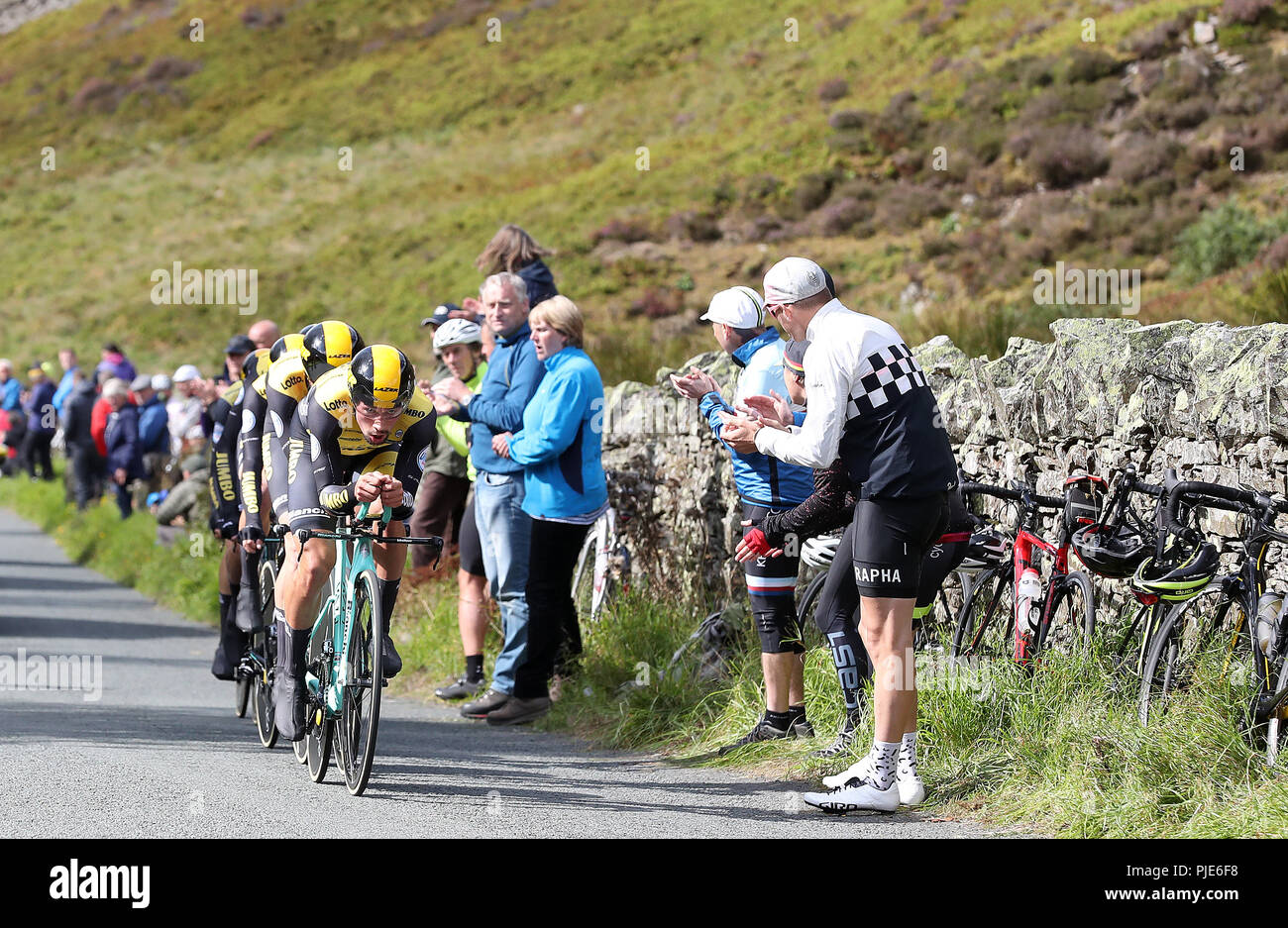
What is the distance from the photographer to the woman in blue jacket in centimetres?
831

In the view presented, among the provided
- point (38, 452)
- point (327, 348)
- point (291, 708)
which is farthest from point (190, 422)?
point (291, 708)

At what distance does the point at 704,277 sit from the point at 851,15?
23.5 metres

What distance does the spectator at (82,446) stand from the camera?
21.1 meters

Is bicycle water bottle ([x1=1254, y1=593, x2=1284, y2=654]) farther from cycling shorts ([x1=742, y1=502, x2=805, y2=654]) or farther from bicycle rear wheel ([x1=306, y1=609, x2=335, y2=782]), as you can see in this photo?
bicycle rear wheel ([x1=306, y1=609, x2=335, y2=782])

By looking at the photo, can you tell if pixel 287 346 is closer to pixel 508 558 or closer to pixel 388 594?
pixel 388 594

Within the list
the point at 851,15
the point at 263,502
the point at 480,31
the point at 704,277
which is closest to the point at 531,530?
the point at 263,502

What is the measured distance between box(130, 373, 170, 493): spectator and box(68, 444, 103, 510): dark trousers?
2.08 m

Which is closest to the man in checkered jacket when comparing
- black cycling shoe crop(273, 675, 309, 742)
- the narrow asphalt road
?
the narrow asphalt road

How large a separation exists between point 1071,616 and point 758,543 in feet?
4.89

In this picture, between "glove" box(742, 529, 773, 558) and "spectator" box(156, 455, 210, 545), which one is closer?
"glove" box(742, 529, 773, 558)

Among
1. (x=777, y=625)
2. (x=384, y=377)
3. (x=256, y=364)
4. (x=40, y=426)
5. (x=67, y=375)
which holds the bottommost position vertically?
(x=777, y=625)

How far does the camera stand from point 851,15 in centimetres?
6000

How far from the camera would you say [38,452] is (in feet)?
88.4

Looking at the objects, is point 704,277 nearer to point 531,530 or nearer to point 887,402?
point 531,530
